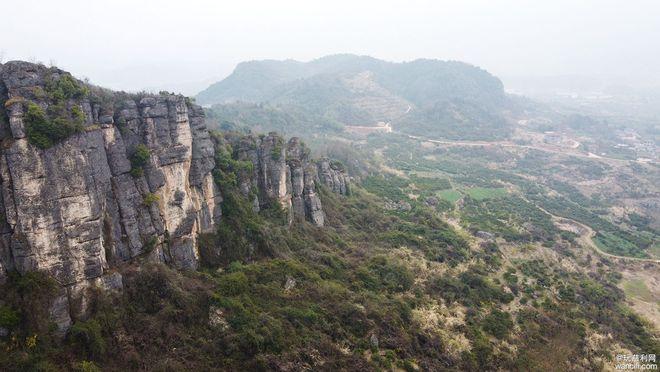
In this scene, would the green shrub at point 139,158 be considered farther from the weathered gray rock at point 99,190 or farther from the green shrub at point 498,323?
the green shrub at point 498,323

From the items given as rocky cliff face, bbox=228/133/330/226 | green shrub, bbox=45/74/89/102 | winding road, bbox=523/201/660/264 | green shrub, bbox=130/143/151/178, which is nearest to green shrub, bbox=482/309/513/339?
rocky cliff face, bbox=228/133/330/226

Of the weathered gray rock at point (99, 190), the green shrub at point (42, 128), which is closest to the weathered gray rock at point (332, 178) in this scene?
the weathered gray rock at point (99, 190)

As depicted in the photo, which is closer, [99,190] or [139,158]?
[99,190]

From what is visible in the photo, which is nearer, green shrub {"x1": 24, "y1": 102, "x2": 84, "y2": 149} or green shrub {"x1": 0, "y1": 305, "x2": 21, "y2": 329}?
green shrub {"x1": 0, "y1": 305, "x2": 21, "y2": 329}

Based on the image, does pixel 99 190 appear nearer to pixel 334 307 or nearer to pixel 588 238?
pixel 334 307


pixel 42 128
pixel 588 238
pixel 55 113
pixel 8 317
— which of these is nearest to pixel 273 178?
pixel 55 113

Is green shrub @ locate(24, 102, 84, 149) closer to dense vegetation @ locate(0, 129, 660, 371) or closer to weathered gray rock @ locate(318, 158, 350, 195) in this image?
dense vegetation @ locate(0, 129, 660, 371)

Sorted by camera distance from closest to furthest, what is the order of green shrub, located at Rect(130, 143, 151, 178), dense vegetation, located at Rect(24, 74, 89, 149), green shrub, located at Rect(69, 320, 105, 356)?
dense vegetation, located at Rect(24, 74, 89, 149), green shrub, located at Rect(69, 320, 105, 356), green shrub, located at Rect(130, 143, 151, 178)

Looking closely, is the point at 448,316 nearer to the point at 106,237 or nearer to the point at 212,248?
the point at 212,248

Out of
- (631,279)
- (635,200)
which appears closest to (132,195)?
(631,279)
